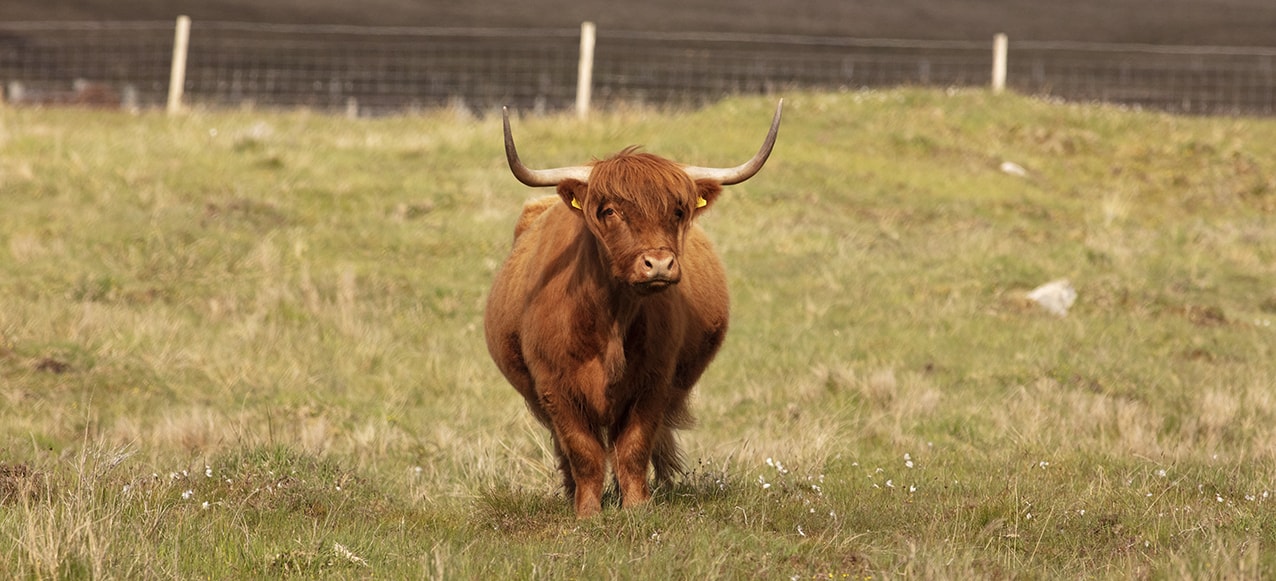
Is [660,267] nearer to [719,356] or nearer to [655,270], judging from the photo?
[655,270]

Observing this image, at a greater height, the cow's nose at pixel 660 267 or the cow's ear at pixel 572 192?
the cow's ear at pixel 572 192

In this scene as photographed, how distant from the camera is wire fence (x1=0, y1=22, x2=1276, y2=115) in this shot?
26.1m

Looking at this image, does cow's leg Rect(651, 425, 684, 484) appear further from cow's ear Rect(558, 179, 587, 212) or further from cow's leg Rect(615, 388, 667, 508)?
cow's ear Rect(558, 179, 587, 212)

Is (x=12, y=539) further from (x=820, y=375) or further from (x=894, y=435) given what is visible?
(x=820, y=375)

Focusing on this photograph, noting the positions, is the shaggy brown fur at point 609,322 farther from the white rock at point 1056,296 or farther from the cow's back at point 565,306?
the white rock at point 1056,296

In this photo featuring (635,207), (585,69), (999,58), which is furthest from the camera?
(999,58)

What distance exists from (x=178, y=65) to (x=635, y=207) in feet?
67.0

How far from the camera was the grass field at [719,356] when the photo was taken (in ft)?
18.6

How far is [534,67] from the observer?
28516 millimetres

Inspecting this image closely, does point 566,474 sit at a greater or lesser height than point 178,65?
lesser

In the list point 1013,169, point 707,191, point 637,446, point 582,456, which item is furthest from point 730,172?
point 1013,169

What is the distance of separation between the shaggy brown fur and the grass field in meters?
0.36

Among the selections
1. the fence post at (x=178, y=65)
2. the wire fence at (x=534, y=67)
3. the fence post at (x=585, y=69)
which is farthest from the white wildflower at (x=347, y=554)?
the fence post at (x=178, y=65)

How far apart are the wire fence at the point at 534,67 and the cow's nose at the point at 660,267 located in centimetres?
1799
